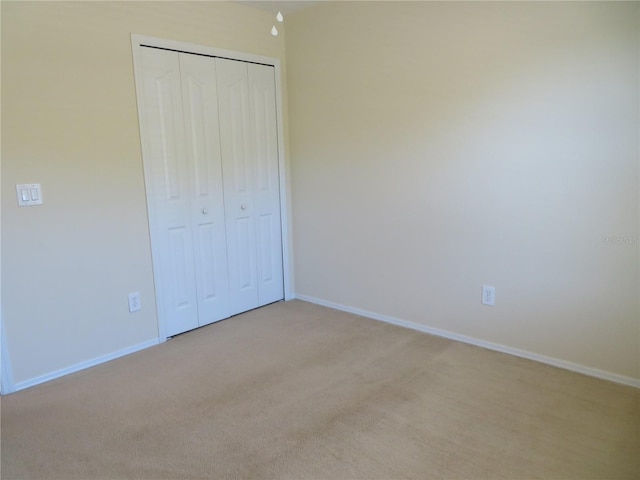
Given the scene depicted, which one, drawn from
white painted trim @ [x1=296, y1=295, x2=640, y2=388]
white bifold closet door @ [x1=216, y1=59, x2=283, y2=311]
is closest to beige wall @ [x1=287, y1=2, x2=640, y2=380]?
white painted trim @ [x1=296, y1=295, x2=640, y2=388]

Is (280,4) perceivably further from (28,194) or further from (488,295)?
(488,295)

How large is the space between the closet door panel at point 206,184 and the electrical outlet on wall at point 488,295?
1973mm

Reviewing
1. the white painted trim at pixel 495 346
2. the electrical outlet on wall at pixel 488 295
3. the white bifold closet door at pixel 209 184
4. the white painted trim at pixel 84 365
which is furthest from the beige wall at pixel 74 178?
the electrical outlet on wall at pixel 488 295

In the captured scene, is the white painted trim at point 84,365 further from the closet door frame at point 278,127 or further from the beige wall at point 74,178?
the closet door frame at point 278,127

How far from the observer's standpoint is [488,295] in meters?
2.97

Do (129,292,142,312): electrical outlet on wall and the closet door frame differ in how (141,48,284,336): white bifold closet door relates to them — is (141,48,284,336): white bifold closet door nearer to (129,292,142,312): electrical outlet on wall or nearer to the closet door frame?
the closet door frame

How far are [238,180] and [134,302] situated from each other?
123 centimetres

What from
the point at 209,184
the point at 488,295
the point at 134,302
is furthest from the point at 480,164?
the point at 134,302

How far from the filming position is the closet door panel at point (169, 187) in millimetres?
3014

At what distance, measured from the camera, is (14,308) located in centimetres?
253

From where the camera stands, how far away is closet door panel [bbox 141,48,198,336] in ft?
9.89

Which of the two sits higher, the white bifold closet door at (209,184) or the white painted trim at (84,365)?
the white bifold closet door at (209,184)

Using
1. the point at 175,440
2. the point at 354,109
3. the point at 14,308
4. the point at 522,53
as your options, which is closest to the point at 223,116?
the point at 354,109

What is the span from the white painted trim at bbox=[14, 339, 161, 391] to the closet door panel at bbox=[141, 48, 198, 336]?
21 centimetres
